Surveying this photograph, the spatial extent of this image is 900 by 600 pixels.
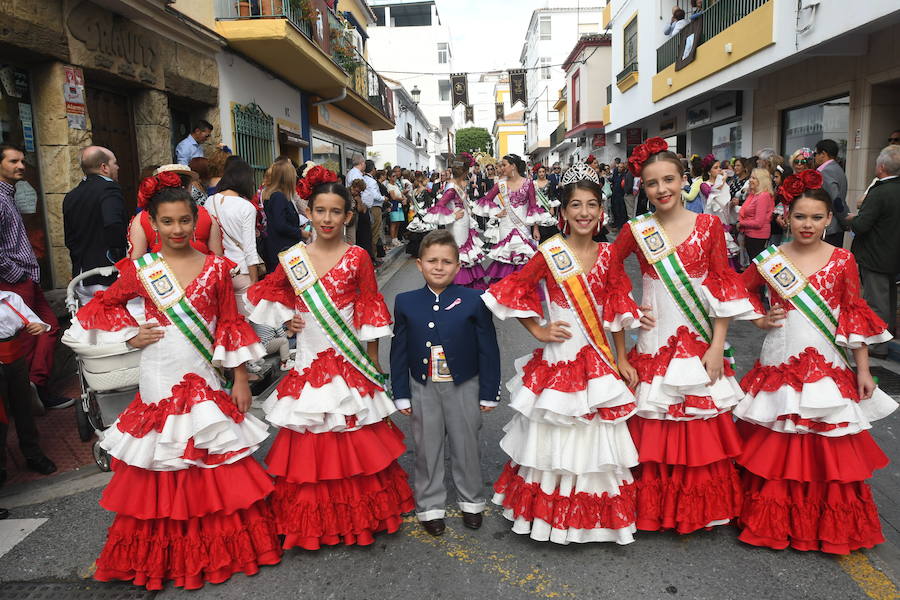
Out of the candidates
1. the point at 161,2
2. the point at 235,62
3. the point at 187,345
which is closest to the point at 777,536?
the point at 187,345

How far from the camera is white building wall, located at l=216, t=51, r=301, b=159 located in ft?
35.2

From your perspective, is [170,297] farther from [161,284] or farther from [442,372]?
[442,372]

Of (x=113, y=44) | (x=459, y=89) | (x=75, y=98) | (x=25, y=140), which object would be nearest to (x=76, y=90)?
(x=75, y=98)

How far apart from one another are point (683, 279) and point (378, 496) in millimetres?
1786

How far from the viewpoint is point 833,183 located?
24.2 ft

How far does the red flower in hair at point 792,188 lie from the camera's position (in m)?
3.19

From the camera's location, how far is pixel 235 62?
11.2 m

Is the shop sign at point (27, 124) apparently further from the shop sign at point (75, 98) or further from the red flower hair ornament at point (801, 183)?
the red flower hair ornament at point (801, 183)

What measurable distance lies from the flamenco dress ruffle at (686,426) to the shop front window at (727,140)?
48.7 ft

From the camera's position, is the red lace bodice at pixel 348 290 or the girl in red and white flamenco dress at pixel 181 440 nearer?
the girl in red and white flamenco dress at pixel 181 440

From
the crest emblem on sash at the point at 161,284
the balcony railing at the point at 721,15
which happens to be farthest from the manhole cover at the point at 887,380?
the balcony railing at the point at 721,15

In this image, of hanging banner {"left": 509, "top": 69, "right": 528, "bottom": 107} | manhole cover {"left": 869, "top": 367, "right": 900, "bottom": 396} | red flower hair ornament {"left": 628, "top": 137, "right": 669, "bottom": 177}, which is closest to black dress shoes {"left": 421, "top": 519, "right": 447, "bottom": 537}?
red flower hair ornament {"left": 628, "top": 137, "right": 669, "bottom": 177}

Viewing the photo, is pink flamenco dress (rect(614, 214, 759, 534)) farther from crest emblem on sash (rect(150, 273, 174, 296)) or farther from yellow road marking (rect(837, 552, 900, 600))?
crest emblem on sash (rect(150, 273, 174, 296))

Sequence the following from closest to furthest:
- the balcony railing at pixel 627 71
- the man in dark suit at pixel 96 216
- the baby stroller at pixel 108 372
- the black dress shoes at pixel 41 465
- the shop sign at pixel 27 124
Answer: the baby stroller at pixel 108 372
the black dress shoes at pixel 41 465
the man in dark suit at pixel 96 216
the shop sign at pixel 27 124
the balcony railing at pixel 627 71
